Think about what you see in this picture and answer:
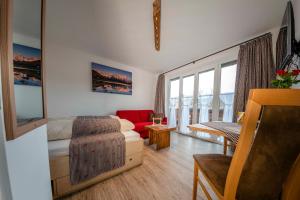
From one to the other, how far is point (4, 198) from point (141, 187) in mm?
1265

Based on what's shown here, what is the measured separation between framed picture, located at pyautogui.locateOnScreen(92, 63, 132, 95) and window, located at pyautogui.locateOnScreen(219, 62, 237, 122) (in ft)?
9.30

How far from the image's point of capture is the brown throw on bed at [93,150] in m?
1.18

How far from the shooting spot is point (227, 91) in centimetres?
259

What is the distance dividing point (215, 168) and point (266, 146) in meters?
0.49

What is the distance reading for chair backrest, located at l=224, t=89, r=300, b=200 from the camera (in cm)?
43

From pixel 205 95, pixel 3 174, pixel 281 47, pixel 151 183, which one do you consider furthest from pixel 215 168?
pixel 205 95

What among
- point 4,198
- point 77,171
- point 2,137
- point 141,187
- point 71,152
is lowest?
point 141,187

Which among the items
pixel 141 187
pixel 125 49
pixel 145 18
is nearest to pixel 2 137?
pixel 141 187

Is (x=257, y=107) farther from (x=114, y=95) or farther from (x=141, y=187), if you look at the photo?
(x=114, y=95)

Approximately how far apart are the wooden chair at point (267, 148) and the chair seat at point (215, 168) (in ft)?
0.44

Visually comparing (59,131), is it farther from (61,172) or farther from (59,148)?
(61,172)

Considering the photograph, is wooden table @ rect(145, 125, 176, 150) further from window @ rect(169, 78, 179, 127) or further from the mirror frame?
the mirror frame

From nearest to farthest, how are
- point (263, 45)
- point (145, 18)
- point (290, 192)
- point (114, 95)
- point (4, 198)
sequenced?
point (4, 198), point (290, 192), point (145, 18), point (263, 45), point (114, 95)

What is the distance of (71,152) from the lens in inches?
45.8
